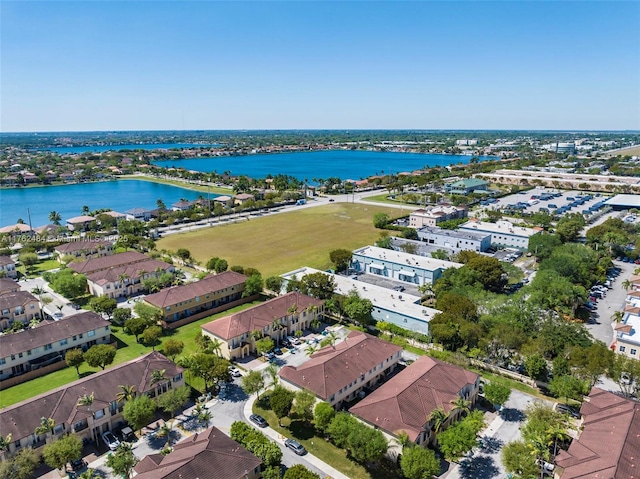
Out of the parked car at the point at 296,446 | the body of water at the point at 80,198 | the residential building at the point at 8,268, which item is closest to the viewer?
the parked car at the point at 296,446

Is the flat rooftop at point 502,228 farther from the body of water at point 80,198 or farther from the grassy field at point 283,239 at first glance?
the body of water at point 80,198

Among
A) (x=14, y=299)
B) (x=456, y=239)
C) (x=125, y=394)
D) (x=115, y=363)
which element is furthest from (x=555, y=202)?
(x=14, y=299)

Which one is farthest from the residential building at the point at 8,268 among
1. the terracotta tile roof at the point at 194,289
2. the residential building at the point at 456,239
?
the residential building at the point at 456,239

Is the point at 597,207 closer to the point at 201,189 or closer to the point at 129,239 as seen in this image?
the point at 129,239

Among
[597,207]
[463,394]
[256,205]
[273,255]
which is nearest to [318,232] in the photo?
[273,255]

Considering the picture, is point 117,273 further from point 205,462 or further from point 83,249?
point 205,462
